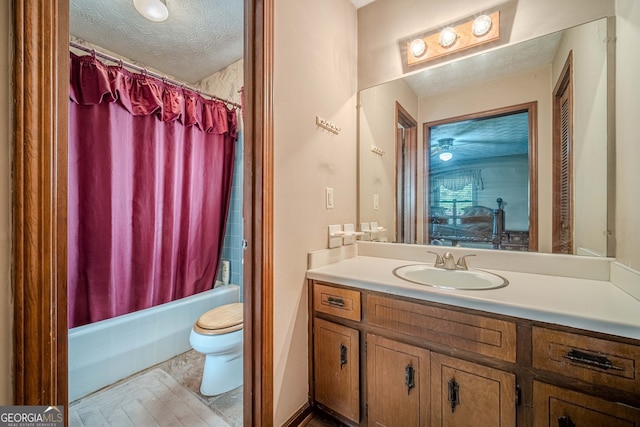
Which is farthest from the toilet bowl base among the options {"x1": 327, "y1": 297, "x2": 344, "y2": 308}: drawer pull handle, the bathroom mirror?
the bathroom mirror

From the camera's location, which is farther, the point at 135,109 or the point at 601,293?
the point at 135,109

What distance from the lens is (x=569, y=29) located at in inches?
47.2

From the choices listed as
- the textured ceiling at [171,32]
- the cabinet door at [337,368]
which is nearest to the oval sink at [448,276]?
the cabinet door at [337,368]

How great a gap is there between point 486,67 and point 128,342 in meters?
2.75

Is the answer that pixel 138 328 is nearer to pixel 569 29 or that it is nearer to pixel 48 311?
pixel 48 311

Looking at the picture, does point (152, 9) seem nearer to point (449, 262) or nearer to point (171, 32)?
point (171, 32)

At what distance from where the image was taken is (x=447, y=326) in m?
0.97

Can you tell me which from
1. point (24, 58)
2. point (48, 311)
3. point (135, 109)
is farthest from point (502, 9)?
point (135, 109)

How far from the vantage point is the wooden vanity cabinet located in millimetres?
743

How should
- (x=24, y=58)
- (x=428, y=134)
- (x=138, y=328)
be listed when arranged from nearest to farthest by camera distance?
(x=24, y=58), (x=428, y=134), (x=138, y=328)

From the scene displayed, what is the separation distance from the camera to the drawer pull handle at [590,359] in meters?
0.73

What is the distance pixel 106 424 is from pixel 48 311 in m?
1.22

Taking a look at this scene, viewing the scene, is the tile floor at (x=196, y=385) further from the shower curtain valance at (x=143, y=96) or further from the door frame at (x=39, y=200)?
the shower curtain valance at (x=143, y=96)

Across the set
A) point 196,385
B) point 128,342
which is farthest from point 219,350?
point 128,342
